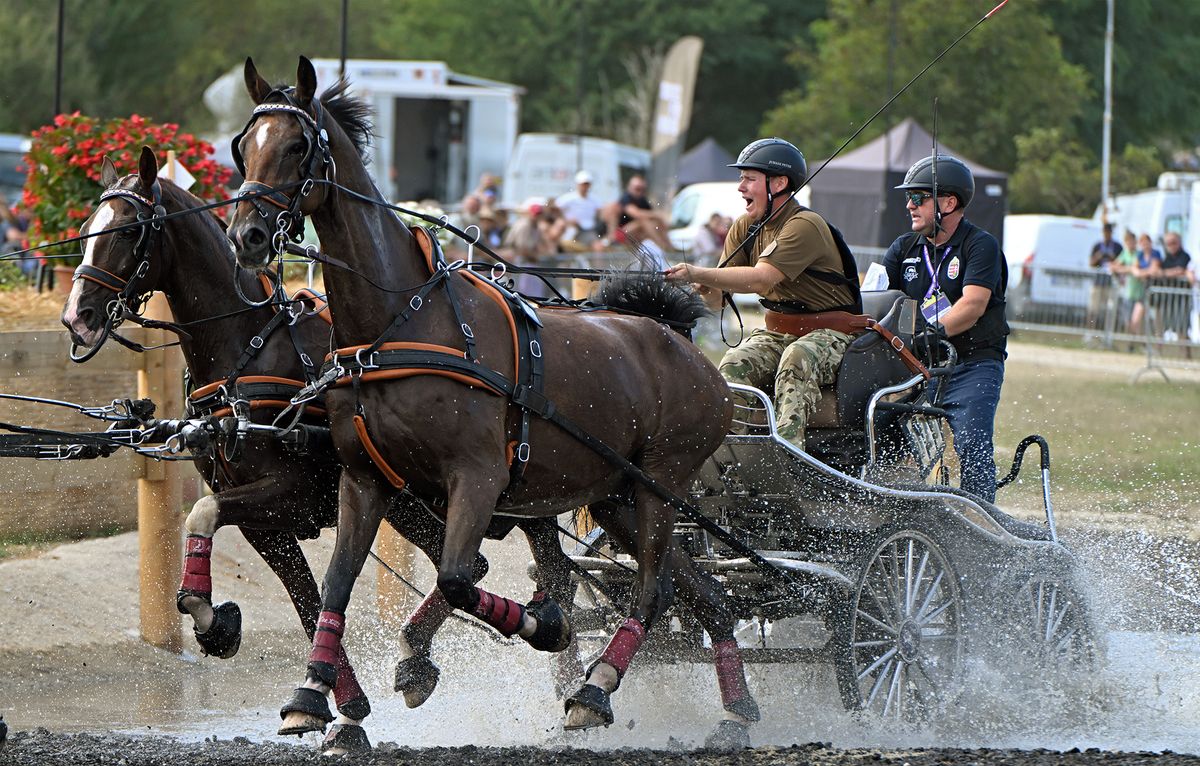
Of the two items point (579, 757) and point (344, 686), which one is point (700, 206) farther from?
point (579, 757)

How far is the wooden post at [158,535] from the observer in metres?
8.08

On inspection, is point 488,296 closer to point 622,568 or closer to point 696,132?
point 622,568

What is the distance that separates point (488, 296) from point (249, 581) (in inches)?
152

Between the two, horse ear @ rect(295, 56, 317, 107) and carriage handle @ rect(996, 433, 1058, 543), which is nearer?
horse ear @ rect(295, 56, 317, 107)

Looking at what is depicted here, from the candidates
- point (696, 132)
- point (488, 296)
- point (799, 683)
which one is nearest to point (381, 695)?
point (799, 683)

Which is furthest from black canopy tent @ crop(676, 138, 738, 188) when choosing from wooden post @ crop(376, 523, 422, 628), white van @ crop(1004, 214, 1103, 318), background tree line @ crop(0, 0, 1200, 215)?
wooden post @ crop(376, 523, 422, 628)

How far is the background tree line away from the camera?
3291 cm

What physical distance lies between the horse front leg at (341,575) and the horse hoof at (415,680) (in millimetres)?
554

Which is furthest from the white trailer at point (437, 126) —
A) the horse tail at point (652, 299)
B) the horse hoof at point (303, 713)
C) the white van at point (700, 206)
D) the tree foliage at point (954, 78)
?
→ the horse hoof at point (303, 713)

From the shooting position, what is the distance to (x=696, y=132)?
147ft

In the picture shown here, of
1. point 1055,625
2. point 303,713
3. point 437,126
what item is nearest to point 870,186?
point 437,126

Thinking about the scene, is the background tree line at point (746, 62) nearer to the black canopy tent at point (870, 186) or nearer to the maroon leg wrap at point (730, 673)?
the black canopy tent at point (870, 186)

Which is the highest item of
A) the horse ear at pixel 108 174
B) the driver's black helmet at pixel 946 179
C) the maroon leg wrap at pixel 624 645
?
the driver's black helmet at pixel 946 179

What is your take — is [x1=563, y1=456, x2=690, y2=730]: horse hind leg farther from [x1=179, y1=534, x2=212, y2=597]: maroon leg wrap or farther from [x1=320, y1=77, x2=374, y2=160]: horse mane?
[x1=320, y1=77, x2=374, y2=160]: horse mane
